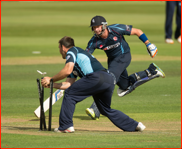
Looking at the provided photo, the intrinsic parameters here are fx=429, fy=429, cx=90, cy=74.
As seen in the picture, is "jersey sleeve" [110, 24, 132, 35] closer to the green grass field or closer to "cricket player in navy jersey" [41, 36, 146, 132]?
the green grass field

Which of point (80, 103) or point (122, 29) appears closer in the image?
point (122, 29)

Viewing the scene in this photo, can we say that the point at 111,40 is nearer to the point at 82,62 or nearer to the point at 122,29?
the point at 122,29

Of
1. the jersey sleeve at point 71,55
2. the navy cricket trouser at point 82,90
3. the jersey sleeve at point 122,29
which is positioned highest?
the jersey sleeve at point 71,55

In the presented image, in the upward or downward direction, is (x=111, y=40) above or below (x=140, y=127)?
above

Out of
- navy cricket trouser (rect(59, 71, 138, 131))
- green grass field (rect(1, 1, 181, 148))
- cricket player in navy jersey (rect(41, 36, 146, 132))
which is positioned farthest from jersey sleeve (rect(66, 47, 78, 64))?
green grass field (rect(1, 1, 181, 148))

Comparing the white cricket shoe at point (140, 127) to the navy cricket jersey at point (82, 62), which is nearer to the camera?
the navy cricket jersey at point (82, 62)

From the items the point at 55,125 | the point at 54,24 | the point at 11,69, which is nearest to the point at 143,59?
the point at 11,69

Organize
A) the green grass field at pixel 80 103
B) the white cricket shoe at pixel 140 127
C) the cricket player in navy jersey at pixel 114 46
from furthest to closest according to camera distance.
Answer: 1. the cricket player in navy jersey at pixel 114 46
2. the white cricket shoe at pixel 140 127
3. the green grass field at pixel 80 103

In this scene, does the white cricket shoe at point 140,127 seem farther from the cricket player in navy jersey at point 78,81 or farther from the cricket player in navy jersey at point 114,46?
the cricket player in navy jersey at point 114,46

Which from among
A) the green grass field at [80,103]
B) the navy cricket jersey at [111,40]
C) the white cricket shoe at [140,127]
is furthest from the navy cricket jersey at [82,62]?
the navy cricket jersey at [111,40]

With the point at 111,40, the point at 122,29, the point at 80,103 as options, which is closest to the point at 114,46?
the point at 111,40

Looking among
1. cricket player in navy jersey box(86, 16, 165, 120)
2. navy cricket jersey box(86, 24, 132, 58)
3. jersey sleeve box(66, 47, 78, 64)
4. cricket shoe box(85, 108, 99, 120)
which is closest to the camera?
jersey sleeve box(66, 47, 78, 64)

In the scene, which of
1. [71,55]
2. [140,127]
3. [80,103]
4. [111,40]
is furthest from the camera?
[80,103]

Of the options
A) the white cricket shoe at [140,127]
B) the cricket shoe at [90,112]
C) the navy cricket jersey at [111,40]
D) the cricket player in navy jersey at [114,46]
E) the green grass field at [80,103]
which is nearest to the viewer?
the green grass field at [80,103]
